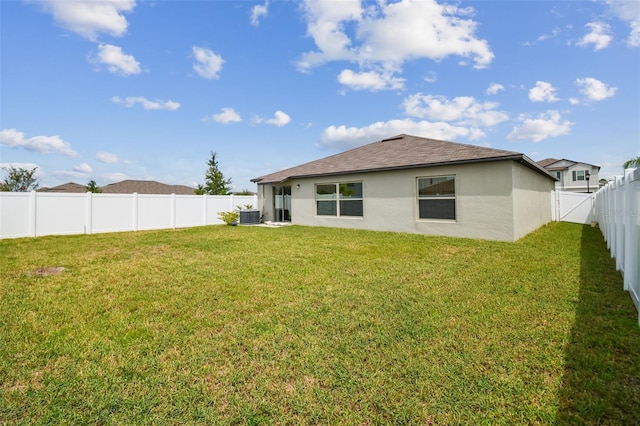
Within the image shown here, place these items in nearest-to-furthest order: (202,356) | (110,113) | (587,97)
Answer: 1. (202,356)
2. (587,97)
3. (110,113)

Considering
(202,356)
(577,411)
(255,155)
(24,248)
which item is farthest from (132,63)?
(577,411)

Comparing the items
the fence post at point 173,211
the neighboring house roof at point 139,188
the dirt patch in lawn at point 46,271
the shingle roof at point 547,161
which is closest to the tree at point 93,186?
the neighboring house roof at point 139,188

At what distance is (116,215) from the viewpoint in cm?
1420

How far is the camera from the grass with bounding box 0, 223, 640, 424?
213cm

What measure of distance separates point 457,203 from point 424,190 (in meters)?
1.38

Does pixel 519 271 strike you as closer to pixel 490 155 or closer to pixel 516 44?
pixel 490 155

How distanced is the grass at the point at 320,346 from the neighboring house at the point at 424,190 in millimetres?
4028

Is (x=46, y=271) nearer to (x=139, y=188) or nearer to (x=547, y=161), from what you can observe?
(x=139, y=188)


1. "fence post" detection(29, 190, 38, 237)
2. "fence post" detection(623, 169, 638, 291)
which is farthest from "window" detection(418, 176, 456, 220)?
"fence post" detection(29, 190, 38, 237)

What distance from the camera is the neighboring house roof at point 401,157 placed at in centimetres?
1005

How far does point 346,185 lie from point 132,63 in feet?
37.5

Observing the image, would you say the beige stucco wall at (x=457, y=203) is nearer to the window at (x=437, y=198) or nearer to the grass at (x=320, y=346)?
the window at (x=437, y=198)

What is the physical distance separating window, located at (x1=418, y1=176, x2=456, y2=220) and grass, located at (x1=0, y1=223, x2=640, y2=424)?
15.4 feet

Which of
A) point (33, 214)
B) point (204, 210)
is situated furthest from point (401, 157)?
point (33, 214)
